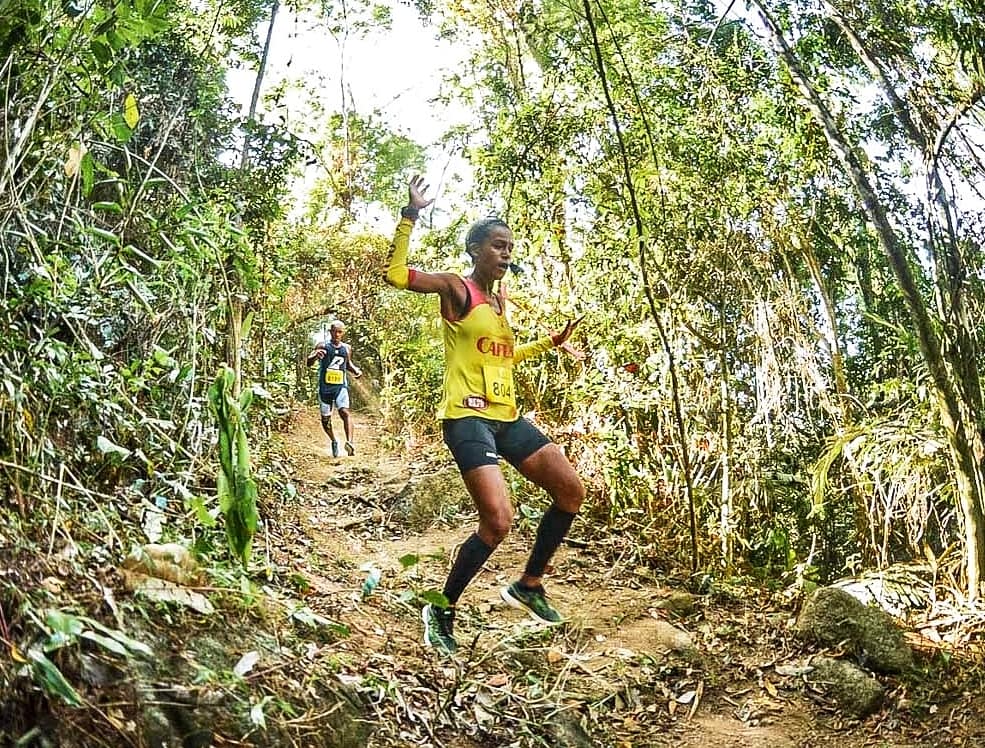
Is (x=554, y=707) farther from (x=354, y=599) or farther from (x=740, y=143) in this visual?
(x=740, y=143)

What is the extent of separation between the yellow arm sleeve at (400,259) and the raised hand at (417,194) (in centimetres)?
8

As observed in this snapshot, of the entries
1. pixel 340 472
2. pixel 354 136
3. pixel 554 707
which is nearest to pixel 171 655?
pixel 554 707

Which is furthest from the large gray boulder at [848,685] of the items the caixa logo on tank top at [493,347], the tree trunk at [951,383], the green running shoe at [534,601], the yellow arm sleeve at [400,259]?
the yellow arm sleeve at [400,259]

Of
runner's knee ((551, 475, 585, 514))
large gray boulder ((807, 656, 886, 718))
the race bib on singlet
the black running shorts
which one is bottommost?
large gray boulder ((807, 656, 886, 718))

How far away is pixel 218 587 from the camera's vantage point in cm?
269

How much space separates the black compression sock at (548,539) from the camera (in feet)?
11.9

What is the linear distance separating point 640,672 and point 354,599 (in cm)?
136

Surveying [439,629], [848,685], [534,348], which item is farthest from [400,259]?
[848,685]

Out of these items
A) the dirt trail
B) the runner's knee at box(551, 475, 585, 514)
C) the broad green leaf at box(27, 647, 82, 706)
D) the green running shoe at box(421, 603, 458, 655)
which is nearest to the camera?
the broad green leaf at box(27, 647, 82, 706)

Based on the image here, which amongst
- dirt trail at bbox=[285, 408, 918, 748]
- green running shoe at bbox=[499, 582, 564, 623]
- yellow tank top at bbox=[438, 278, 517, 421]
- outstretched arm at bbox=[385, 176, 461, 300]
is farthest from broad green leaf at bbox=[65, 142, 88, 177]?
green running shoe at bbox=[499, 582, 564, 623]

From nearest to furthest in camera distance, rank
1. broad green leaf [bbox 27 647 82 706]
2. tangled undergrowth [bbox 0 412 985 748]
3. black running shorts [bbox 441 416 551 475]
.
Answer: broad green leaf [bbox 27 647 82 706] → tangled undergrowth [bbox 0 412 985 748] → black running shorts [bbox 441 416 551 475]

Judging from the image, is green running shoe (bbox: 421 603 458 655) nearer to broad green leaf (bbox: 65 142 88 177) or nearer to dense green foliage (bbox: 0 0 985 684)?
dense green foliage (bbox: 0 0 985 684)

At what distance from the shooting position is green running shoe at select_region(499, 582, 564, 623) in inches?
140

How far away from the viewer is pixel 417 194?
3482mm
